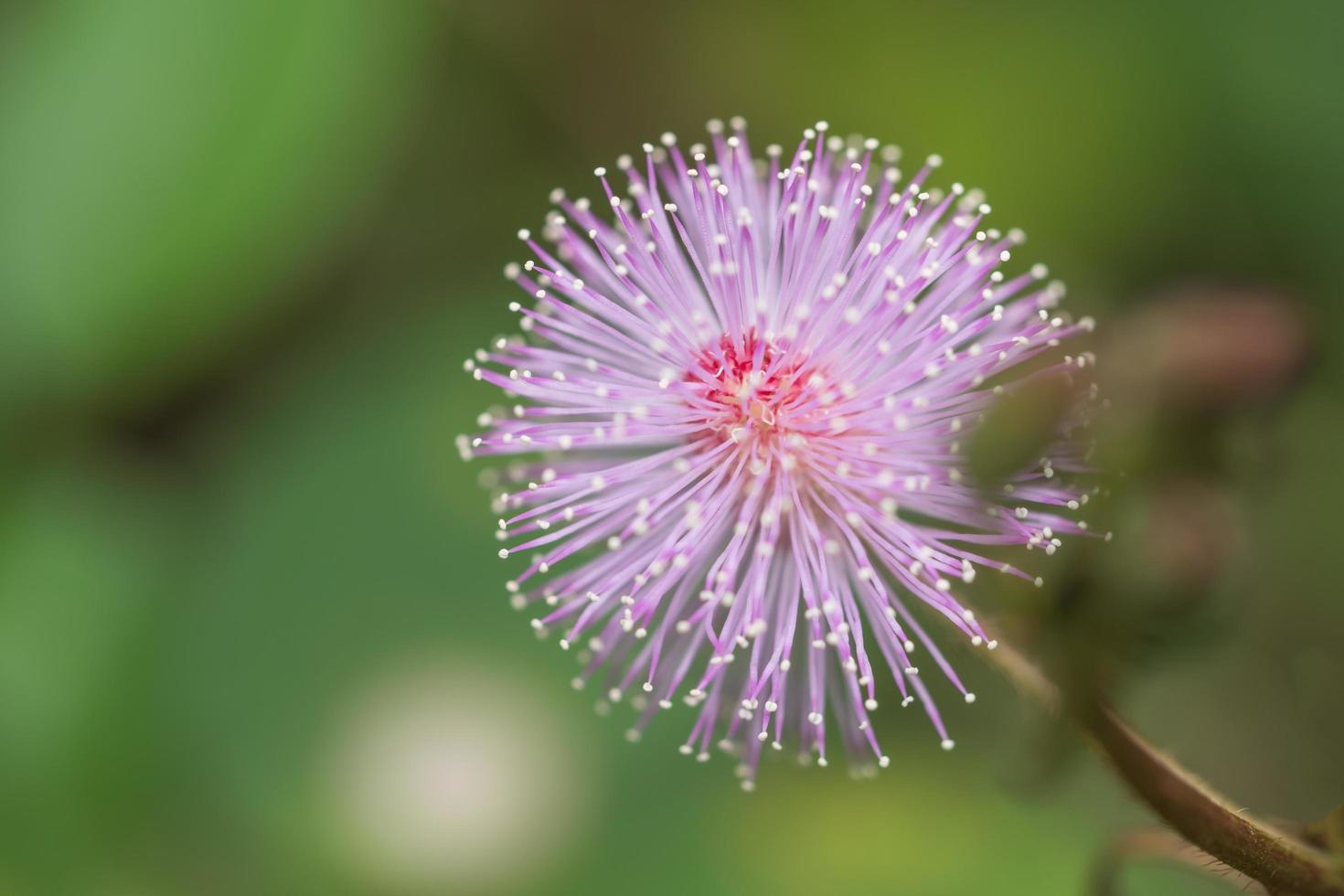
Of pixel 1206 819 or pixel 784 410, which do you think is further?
pixel 784 410

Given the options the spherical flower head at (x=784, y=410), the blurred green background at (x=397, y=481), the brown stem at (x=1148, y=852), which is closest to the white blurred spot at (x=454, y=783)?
the blurred green background at (x=397, y=481)

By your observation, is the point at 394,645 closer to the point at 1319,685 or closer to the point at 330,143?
the point at 330,143

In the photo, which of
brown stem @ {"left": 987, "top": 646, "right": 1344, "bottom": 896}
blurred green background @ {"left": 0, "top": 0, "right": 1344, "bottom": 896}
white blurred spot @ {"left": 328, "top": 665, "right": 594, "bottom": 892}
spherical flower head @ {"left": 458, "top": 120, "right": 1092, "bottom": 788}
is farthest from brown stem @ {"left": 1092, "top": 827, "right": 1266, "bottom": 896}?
white blurred spot @ {"left": 328, "top": 665, "right": 594, "bottom": 892}

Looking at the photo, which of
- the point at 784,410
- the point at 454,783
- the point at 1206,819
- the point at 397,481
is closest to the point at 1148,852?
the point at 1206,819

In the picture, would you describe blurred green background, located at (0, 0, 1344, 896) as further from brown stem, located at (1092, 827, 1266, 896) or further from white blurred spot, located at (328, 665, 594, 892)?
brown stem, located at (1092, 827, 1266, 896)

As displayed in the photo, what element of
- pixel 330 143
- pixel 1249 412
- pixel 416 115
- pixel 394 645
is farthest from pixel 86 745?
pixel 1249 412

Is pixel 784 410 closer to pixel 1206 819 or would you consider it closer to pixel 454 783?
pixel 1206 819
